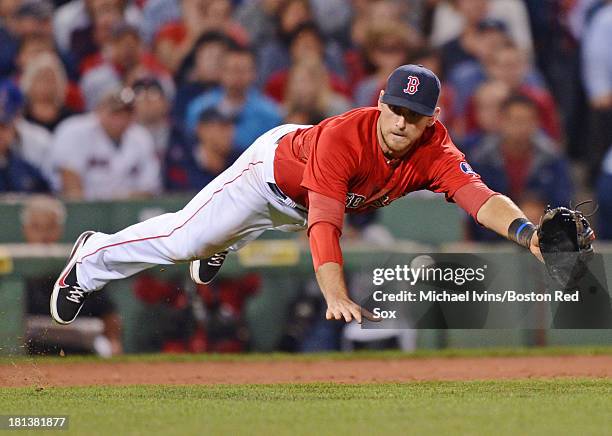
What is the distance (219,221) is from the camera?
6844 millimetres

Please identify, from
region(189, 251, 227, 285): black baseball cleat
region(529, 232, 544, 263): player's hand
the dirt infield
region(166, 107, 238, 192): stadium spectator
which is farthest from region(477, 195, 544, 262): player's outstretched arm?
region(166, 107, 238, 192): stadium spectator

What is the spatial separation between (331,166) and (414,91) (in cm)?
57

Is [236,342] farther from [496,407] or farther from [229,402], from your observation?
[496,407]

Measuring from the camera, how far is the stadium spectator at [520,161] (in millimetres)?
10906

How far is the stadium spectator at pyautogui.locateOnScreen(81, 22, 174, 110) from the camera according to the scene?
1120 cm

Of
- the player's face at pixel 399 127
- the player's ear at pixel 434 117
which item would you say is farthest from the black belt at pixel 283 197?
the player's ear at pixel 434 117

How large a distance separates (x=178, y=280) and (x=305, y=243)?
1.18 meters

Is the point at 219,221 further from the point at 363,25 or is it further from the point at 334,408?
the point at 363,25

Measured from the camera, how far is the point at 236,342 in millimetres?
10031

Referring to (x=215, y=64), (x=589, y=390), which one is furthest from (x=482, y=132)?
(x=589, y=390)

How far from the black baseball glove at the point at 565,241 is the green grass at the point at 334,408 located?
2.32 feet

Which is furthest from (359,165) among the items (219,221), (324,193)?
(219,221)

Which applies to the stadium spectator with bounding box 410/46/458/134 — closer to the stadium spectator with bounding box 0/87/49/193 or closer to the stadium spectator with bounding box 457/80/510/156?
the stadium spectator with bounding box 457/80/510/156

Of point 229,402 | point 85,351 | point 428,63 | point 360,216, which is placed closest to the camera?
point 229,402
